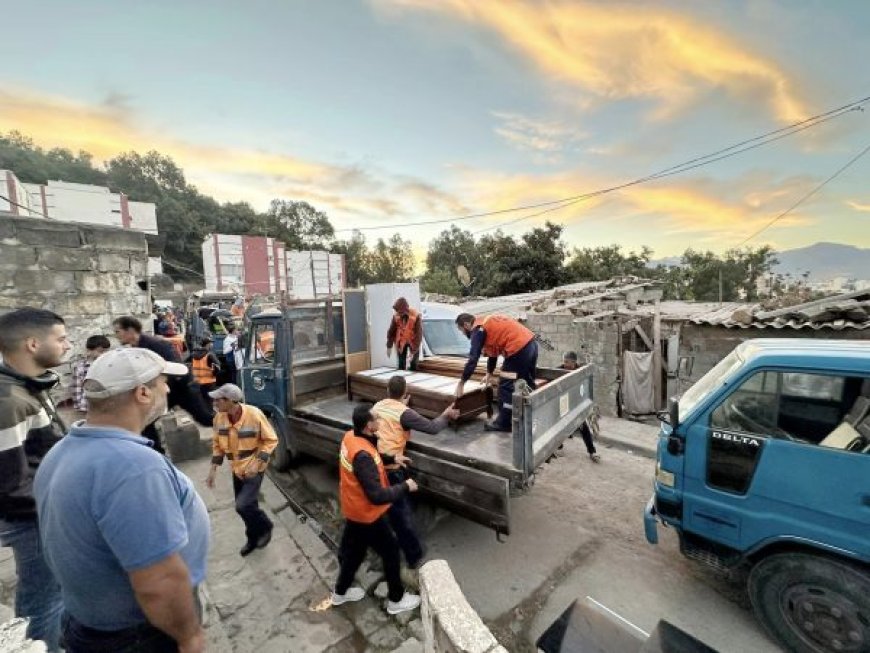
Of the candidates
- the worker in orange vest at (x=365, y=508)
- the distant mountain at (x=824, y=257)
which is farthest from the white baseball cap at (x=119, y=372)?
the distant mountain at (x=824, y=257)

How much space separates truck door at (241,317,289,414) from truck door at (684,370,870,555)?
15.1 feet

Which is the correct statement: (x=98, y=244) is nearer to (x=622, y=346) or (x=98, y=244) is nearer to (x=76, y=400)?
(x=76, y=400)

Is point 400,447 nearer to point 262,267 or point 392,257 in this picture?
point 262,267

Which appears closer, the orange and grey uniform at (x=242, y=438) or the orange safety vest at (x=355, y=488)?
the orange safety vest at (x=355, y=488)

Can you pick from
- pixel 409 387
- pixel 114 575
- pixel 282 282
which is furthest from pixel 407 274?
pixel 114 575

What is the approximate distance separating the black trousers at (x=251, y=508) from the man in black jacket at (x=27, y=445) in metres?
1.48

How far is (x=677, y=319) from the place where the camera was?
8.51 meters

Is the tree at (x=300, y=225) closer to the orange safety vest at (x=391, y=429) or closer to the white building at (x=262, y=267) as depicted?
the white building at (x=262, y=267)

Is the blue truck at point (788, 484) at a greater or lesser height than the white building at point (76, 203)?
lesser

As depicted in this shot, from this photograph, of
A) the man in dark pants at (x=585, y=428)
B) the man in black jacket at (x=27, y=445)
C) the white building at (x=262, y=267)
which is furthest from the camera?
the white building at (x=262, y=267)

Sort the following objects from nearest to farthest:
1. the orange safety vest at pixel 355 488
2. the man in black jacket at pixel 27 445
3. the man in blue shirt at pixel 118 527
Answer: the man in blue shirt at pixel 118 527
the man in black jacket at pixel 27 445
the orange safety vest at pixel 355 488

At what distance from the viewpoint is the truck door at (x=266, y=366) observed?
519cm

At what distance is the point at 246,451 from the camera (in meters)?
3.80

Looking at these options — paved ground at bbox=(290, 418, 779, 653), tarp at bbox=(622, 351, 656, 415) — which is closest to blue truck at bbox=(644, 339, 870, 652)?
paved ground at bbox=(290, 418, 779, 653)
